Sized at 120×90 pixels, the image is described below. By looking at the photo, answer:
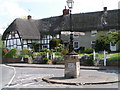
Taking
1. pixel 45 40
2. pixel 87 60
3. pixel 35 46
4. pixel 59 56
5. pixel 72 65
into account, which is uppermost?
pixel 45 40

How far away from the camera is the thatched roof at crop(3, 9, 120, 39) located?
146 feet

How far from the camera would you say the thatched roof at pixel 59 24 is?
4462 centimetres

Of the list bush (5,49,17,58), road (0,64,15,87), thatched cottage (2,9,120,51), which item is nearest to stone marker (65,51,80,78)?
road (0,64,15,87)

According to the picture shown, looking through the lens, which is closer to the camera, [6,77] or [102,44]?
[6,77]

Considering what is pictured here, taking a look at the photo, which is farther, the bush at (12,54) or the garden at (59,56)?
the bush at (12,54)

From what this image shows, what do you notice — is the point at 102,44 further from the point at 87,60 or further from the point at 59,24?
the point at 59,24

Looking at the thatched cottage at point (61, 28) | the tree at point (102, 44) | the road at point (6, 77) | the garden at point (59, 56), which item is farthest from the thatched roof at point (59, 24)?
the road at point (6, 77)

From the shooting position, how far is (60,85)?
1226cm

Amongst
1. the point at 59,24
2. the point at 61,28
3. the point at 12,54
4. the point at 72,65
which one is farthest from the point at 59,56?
the point at 59,24

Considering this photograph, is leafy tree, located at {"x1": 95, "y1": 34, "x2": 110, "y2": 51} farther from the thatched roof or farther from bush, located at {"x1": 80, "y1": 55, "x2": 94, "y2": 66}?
bush, located at {"x1": 80, "y1": 55, "x2": 94, "y2": 66}

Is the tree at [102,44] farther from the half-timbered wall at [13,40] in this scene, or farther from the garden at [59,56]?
the half-timbered wall at [13,40]

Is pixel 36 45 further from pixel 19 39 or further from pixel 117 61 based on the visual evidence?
pixel 117 61

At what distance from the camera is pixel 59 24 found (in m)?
50.2

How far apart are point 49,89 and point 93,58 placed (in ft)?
54.3
